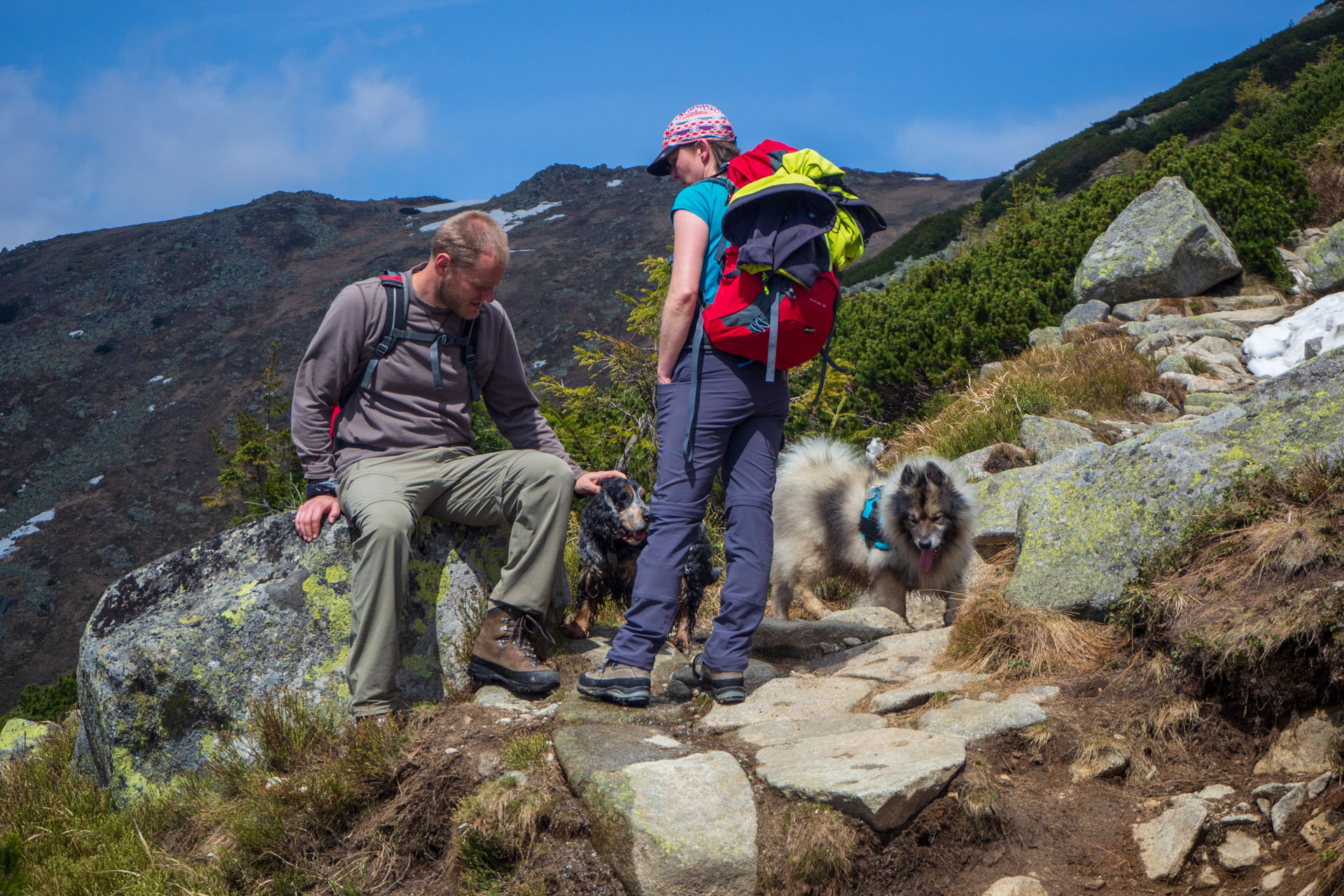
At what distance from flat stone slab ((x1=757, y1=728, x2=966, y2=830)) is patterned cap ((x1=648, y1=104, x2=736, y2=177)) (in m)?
2.57

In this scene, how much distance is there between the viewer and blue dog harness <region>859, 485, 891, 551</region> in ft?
18.7

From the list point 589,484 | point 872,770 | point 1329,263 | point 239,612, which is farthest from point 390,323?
point 1329,263

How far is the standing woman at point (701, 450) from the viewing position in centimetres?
363

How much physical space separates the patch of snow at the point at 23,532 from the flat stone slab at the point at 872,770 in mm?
27744

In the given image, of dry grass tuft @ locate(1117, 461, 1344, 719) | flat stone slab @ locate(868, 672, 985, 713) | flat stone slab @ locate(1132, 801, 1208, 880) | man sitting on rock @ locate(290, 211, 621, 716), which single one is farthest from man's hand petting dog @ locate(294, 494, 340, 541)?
dry grass tuft @ locate(1117, 461, 1344, 719)

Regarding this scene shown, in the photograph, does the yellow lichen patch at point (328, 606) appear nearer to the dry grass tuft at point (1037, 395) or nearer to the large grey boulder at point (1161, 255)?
the dry grass tuft at point (1037, 395)

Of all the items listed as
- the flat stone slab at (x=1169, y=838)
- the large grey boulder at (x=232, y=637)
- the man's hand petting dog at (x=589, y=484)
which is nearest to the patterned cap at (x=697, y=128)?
the man's hand petting dog at (x=589, y=484)

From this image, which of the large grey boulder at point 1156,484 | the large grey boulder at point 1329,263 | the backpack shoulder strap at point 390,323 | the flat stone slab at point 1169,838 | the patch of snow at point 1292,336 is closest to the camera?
the flat stone slab at point 1169,838

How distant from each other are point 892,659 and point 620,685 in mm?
1666

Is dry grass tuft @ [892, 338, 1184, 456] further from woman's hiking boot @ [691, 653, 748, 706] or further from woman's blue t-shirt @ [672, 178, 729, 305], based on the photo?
woman's blue t-shirt @ [672, 178, 729, 305]

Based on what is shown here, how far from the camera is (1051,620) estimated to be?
414 cm

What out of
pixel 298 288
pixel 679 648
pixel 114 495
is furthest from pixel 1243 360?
pixel 298 288

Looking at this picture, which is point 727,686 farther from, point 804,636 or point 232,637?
point 232,637

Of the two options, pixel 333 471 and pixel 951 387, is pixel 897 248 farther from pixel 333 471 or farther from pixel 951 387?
pixel 333 471
